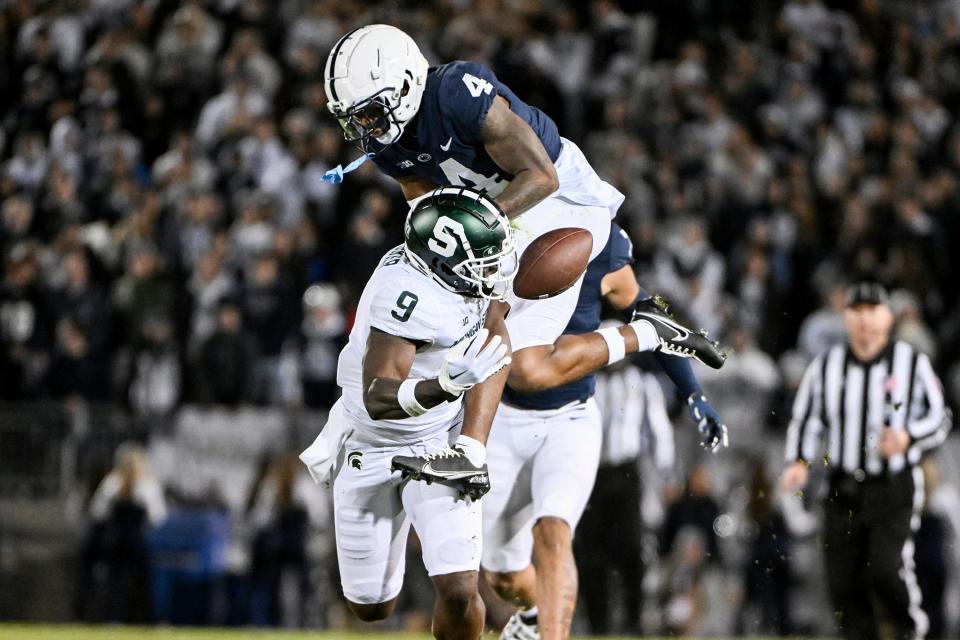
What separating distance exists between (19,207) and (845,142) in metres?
6.59

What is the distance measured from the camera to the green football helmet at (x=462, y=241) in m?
5.14

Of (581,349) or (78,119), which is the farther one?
(78,119)

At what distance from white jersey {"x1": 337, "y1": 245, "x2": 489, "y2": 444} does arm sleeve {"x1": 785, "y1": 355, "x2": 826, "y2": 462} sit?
274 centimetres

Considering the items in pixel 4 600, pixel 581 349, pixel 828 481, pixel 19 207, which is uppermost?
pixel 19 207

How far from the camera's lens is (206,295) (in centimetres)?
1169

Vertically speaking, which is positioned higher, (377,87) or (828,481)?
(377,87)

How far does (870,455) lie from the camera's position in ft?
25.3

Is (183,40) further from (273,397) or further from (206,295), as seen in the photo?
(273,397)

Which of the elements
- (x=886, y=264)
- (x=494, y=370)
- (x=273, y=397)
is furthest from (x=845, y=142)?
(x=494, y=370)

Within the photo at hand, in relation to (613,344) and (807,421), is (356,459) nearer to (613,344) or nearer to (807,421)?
(613,344)

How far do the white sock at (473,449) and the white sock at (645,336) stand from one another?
1.28m

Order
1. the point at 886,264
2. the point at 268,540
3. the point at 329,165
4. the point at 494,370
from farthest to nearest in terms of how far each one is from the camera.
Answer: the point at 329,165 < the point at 886,264 < the point at 268,540 < the point at 494,370

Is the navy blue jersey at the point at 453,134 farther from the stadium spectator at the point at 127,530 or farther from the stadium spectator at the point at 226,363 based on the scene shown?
the stadium spectator at the point at 127,530

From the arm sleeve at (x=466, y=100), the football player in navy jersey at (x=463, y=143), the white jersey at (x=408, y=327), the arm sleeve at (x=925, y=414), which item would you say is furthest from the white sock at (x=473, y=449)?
the arm sleeve at (x=925, y=414)
